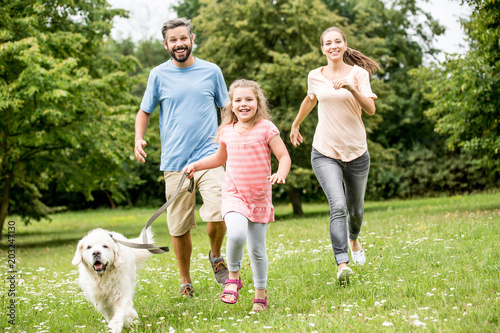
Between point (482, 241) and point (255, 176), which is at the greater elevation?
point (255, 176)

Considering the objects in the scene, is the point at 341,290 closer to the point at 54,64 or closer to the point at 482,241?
the point at 482,241

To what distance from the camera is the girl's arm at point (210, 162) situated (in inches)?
180

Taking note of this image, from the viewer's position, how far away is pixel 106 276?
14.8 feet

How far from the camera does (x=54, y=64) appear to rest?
41.5 ft

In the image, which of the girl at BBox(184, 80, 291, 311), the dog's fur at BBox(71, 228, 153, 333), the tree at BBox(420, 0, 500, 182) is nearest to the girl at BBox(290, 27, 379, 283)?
the girl at BBox(184, 80, 291, 311)

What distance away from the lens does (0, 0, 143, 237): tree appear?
12.5m

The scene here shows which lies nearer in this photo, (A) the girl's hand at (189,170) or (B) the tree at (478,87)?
(A) the girl's hand at (189,170)

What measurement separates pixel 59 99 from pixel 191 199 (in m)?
8.89

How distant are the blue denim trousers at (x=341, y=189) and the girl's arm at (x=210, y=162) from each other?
113 centimetres

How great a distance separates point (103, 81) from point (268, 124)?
11.2m

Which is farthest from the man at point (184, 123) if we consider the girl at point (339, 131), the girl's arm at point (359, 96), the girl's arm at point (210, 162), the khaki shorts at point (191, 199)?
the girl's arm at point (359, 96)

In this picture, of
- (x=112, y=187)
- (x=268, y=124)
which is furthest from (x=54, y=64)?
(x=268, y=124)

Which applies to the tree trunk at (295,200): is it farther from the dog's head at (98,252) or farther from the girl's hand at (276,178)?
the girl's hand at (276,178)

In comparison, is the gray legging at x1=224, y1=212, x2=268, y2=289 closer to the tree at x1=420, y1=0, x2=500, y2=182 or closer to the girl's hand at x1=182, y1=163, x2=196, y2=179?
the girl's hand at x1=182, y1=163, x2=196, y2=179
